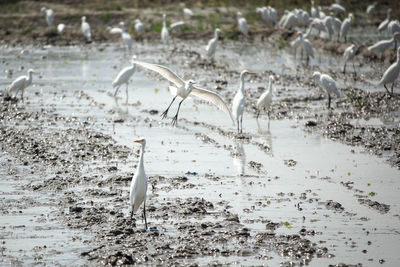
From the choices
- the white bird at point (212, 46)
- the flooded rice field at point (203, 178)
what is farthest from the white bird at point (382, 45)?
the white bird at point (212, 46)

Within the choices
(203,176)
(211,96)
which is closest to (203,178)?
(203,176)

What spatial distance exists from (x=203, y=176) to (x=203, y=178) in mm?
152

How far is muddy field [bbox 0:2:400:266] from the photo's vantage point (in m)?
8.62

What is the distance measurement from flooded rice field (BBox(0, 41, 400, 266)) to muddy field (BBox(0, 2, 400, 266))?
0.03 metres

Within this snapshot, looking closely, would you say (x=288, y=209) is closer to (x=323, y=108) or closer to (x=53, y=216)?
(x=53, y=216)

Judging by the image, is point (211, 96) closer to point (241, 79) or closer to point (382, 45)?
point (241, 79)

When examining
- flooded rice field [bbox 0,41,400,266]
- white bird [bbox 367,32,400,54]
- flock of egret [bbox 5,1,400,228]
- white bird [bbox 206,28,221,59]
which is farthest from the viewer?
white bird [bbox 206,28,221,59]

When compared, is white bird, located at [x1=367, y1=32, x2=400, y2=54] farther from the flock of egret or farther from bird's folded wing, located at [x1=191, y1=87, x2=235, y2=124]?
bird's folded wing, located at [x1=191, y1=87, x2=235, y2=124]

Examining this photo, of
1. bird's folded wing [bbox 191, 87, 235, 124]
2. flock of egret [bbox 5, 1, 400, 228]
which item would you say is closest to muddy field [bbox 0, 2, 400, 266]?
flock of egret [bbox 5, 1, 400, 228]

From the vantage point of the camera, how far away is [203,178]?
492 inches

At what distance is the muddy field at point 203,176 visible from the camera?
862cm

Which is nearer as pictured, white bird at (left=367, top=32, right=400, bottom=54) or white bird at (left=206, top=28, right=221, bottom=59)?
white bird at (left=367, top=32, right=400, bottom=54)

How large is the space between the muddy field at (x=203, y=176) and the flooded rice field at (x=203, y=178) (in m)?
0.03

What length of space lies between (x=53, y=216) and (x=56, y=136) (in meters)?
5.99
